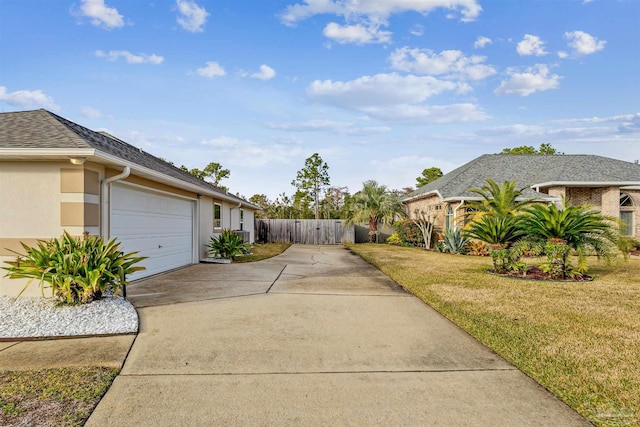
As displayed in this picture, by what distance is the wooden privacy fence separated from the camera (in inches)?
947

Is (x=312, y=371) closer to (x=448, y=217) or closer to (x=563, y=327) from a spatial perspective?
(x=563, y=327)

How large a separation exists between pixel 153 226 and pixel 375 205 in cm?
1580

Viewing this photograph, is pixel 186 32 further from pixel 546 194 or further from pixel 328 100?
pixel 546 194

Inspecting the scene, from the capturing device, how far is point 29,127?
270 inches

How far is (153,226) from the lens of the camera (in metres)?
8.93

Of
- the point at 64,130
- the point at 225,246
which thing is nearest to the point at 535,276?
the point at 225,246

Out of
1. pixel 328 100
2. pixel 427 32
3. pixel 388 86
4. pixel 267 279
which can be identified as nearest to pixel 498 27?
pixel 427 32

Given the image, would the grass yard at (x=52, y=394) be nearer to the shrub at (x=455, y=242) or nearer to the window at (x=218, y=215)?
the window at (x=218, y=215)

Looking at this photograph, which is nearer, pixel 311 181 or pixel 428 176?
pixel 311 181

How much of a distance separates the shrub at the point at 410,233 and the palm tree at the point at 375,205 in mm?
1498

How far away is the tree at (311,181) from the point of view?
106 feet

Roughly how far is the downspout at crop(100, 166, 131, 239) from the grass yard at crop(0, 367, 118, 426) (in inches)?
151

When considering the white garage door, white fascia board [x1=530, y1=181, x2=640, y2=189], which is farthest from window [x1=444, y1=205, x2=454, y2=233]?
the white garage door

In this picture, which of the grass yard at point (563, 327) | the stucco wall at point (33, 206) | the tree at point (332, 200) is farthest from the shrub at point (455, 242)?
the tree at point (332, 200)
